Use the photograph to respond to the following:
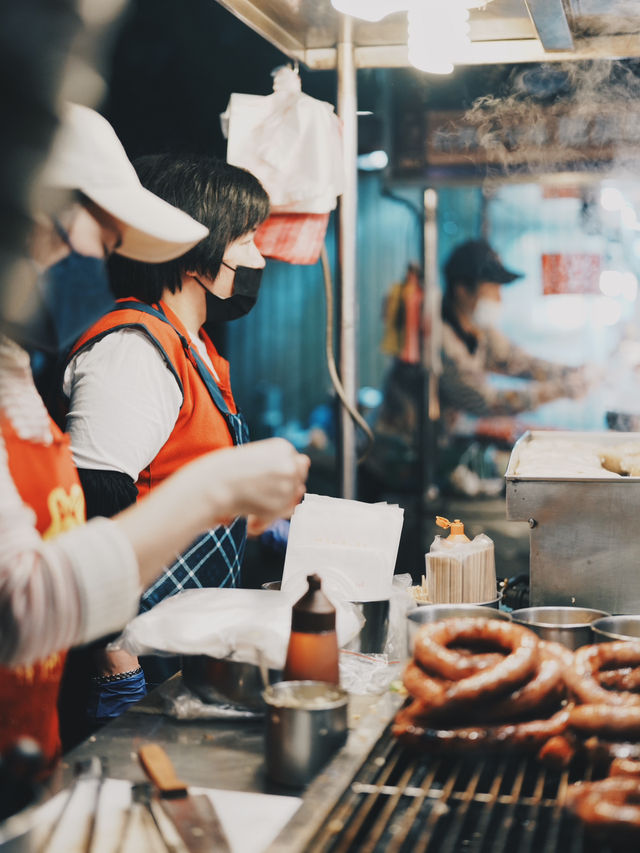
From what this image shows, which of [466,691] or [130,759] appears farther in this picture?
[130,759]

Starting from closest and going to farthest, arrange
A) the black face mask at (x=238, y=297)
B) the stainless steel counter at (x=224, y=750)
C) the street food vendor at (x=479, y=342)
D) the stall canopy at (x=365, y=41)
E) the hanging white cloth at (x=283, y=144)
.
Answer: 1. the stainless steel counter at (x=224, y=750)
2. the stall canopy at (x=365, y=41)
3. the black face mask at (x=238, y=297)
4. the hanging white cloth at (x=283, y=144)
5. the street food vendor at (x=479, y=342)

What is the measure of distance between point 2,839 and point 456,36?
2.44 metres

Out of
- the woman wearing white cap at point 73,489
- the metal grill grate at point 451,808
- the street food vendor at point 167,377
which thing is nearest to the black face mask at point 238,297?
the street food vendor at point 167,377

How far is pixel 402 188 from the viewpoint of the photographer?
7062mm

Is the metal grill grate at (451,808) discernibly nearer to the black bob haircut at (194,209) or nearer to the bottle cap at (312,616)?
the bottle cap at (312,616)

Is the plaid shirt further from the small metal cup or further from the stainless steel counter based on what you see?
the small metal cup

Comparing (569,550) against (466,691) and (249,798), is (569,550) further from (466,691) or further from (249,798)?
(249,798)

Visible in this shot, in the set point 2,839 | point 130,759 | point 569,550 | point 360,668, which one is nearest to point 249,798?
point 130,759

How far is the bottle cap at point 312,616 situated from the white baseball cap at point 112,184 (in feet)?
2.54

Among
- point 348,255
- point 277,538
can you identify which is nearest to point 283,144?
point 348,255

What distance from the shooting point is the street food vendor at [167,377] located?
245 cm

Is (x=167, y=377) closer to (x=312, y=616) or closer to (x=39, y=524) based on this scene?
(x=39, y=524)

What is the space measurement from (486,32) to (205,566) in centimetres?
208

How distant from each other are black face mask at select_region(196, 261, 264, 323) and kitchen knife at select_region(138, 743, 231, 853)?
1750mm
